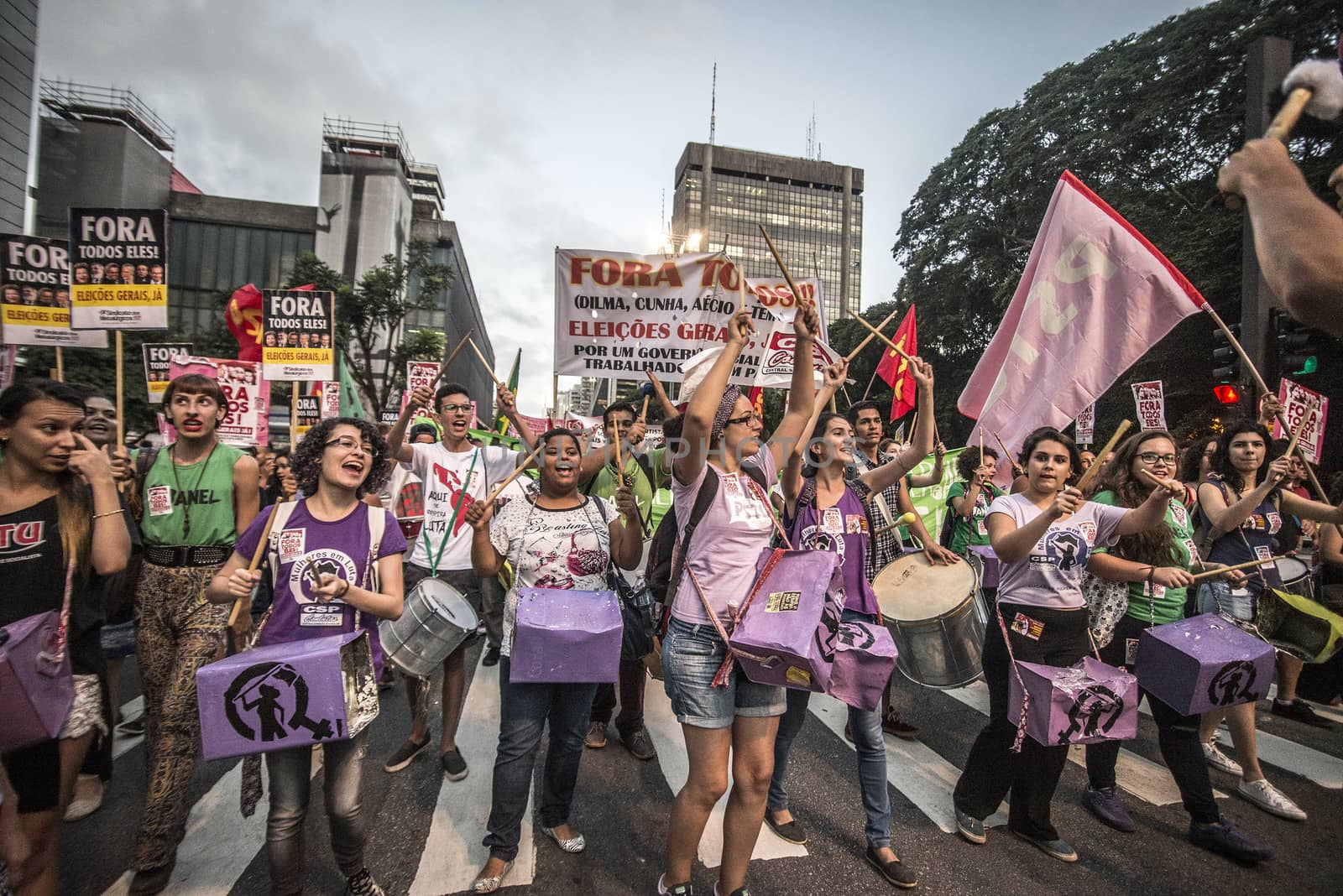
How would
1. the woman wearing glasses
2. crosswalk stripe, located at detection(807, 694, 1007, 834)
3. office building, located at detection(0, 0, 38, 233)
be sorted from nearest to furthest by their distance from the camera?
the woman wearing glasses < crosswalk stripe, located at detection(807, 694, 1007, 834) < office building, located at detection(0, 0, 38, 233)

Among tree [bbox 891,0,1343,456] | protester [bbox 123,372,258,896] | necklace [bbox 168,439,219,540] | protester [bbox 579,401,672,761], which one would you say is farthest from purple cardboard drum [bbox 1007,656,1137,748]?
tree [bbox 891,0,1343,456]

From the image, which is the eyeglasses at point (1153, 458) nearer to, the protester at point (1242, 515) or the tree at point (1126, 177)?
the protester at point (1242, 515)

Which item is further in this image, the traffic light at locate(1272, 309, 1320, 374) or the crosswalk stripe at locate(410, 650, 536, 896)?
the traffic light at locate(1272, 309, 1320, 374)

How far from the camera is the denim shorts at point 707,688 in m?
2.47

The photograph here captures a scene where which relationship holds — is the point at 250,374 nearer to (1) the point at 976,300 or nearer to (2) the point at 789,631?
(2) the point at 789,631

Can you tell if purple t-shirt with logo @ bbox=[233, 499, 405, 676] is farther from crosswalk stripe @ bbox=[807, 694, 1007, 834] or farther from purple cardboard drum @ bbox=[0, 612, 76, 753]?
crosswalk stripe @ bbox=[807, 694, 1007, 834]

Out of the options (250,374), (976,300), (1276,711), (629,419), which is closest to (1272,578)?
(1276,711)

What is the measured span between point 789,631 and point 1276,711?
5678 mm

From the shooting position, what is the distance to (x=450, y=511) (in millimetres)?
4672

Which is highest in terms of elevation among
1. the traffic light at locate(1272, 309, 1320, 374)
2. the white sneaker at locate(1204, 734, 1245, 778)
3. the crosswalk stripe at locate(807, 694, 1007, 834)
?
the traffic light at locate(1272, 309, 1320, 374)

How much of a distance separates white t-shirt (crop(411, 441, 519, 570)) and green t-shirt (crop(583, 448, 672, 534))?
2.19 ft

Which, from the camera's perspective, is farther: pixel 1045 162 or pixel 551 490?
pixel 1045 162

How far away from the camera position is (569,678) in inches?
108

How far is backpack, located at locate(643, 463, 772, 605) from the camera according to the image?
263 centimetres
